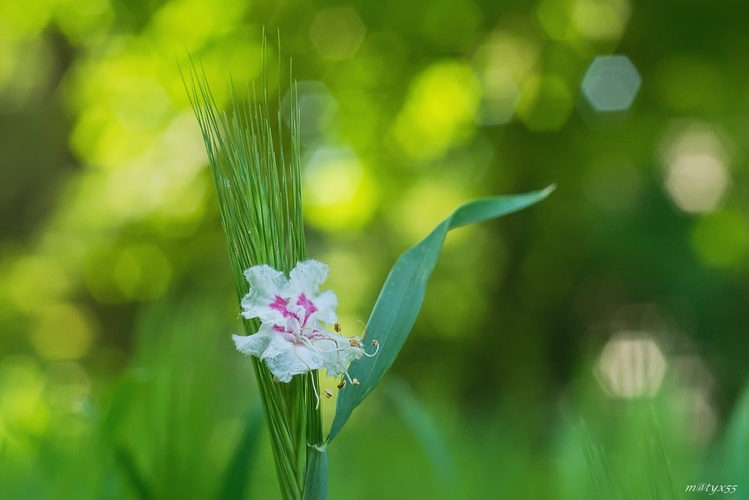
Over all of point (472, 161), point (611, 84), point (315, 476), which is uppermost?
point (611, 84)

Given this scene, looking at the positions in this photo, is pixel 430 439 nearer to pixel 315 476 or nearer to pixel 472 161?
pixel 315 476

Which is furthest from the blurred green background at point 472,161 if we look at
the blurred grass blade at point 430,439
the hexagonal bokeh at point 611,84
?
the blurred grass blade at point 430,439

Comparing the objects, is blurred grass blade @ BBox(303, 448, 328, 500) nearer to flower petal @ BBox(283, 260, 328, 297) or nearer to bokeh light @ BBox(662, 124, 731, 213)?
flower petal @ BBox(283, 260, 328, 297)

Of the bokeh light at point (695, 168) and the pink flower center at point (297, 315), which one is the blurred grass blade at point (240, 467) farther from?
the bokeh light at point (695, 168)

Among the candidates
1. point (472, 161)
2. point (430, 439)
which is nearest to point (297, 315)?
point (430, 439)

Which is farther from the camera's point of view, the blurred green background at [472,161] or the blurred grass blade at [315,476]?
the blurred green background at [472,161]

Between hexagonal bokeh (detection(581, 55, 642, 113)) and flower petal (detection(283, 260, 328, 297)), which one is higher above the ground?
hexagonal bokeh (detection(581, 55, 642, 113))

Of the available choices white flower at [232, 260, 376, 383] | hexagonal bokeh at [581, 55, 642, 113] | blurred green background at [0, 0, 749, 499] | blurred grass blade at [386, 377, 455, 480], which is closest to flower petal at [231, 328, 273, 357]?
white flower at [232, 260, 376, 383]
